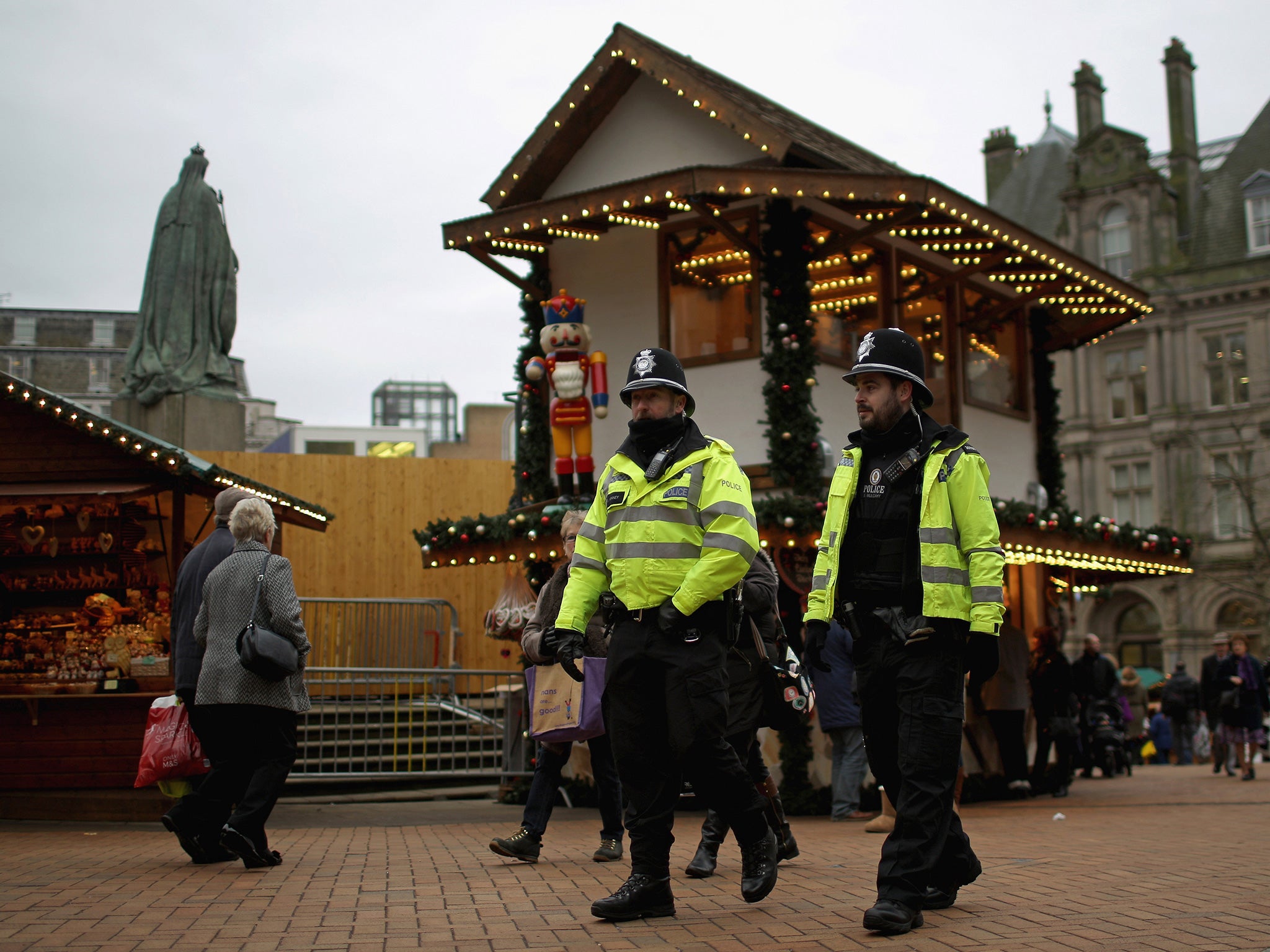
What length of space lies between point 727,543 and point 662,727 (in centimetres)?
78

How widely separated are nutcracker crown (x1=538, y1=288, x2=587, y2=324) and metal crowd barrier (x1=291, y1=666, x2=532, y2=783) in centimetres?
346

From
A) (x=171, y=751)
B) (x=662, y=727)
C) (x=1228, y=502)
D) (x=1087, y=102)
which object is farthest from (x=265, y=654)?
(x=1087, y=102)

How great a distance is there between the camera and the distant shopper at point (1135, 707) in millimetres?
23438

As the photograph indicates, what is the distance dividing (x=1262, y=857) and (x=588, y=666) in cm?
387

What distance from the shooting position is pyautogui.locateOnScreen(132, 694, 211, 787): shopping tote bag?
307 inches

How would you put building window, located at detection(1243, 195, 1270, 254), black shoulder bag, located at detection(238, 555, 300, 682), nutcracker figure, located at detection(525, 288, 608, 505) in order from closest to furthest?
black shoulder bag, located at detection(238, 555, 300, 682) → nutcracker figure, located at detection(525, 288, 608, 505) → building window, located at detection(1243, 195, 1270, 254)

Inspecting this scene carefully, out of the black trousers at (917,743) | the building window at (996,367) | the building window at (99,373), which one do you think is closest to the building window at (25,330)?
the building window at (99,373)

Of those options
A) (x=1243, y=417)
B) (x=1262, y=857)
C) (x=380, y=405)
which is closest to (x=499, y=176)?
(x=1262, y=857)

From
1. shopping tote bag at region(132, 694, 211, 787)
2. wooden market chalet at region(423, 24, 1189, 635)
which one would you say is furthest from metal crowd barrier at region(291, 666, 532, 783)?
shopping tote bag at region(132, 694, 211, 787)

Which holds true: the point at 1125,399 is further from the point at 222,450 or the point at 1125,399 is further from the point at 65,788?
the point at 65,788

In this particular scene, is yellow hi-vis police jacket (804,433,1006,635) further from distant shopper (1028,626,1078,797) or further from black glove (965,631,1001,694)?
distant shopper (1028,626,1078,797)

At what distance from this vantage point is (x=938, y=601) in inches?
201

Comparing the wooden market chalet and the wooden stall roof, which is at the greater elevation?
the wooden market chalet

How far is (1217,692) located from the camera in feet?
56.4
